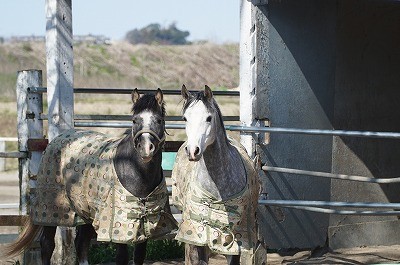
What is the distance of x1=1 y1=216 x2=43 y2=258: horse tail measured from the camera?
24.3 feet

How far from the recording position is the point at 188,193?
604cm

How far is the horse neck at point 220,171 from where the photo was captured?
5922mm

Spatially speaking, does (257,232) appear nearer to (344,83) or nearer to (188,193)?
(188,193)

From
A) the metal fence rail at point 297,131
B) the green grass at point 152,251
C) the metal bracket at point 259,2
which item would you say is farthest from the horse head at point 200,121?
the green grass at point 152,251

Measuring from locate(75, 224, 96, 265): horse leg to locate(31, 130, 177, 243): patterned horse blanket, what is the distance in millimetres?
196

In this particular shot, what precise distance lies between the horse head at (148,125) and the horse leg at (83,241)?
4.16ft

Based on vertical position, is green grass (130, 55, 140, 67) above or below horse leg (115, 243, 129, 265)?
above

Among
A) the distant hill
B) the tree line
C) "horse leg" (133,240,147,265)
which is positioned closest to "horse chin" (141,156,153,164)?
"horse leg" (133,240,147,265)

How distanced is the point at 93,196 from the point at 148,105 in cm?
86

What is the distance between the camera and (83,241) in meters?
7.36

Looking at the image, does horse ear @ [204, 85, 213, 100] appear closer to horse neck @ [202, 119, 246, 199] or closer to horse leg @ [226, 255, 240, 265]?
horse neck @ [202, 119, 246, 199]

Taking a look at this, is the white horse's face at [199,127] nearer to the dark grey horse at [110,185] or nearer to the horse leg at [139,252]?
the dark grey horse at [110,185]

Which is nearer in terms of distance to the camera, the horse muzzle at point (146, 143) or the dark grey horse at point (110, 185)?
the horse muzzle at point (146, 143)

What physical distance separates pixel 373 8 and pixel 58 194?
12.4 ft
